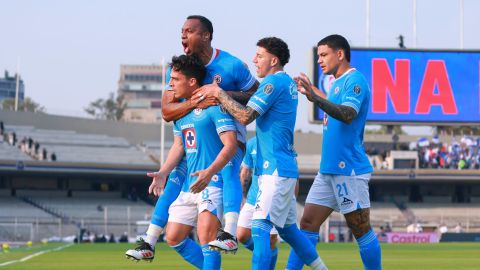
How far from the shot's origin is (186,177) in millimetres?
10000

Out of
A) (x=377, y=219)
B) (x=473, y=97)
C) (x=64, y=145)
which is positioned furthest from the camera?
(x=64, y=145)

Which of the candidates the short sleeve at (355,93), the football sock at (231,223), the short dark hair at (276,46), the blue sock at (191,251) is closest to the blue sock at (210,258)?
the football sock at (231,223)

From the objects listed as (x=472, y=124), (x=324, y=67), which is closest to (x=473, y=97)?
(x=472, y=124)

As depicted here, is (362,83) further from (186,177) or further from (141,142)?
(141,142)

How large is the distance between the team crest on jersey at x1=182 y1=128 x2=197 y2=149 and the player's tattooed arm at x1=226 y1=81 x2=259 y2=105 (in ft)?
1.67

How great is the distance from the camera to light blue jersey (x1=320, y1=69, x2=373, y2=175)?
10.6 meters

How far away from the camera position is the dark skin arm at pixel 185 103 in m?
9.52

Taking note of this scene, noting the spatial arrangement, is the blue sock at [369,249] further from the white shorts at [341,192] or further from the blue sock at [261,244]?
the blue sock at [261,244]

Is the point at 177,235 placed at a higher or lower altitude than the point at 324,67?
lower

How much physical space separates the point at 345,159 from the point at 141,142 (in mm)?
60574

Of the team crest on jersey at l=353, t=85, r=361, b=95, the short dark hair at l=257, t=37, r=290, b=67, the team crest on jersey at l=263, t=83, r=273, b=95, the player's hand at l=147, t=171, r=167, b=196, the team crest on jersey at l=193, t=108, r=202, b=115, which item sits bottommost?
the player's hand at l=147, t=171, r=167, b=196

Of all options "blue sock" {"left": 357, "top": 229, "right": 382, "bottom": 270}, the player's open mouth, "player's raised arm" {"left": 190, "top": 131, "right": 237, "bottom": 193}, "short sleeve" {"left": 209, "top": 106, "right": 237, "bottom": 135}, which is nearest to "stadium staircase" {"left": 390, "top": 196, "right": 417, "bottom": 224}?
"blue sock" {"left": 357, "top": 229, "right": 382, "bottom": 270}

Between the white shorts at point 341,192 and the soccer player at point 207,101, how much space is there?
128 cm

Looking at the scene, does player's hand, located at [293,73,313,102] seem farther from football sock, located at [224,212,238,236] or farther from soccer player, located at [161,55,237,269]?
football sock, located at [224,212,238,236]
